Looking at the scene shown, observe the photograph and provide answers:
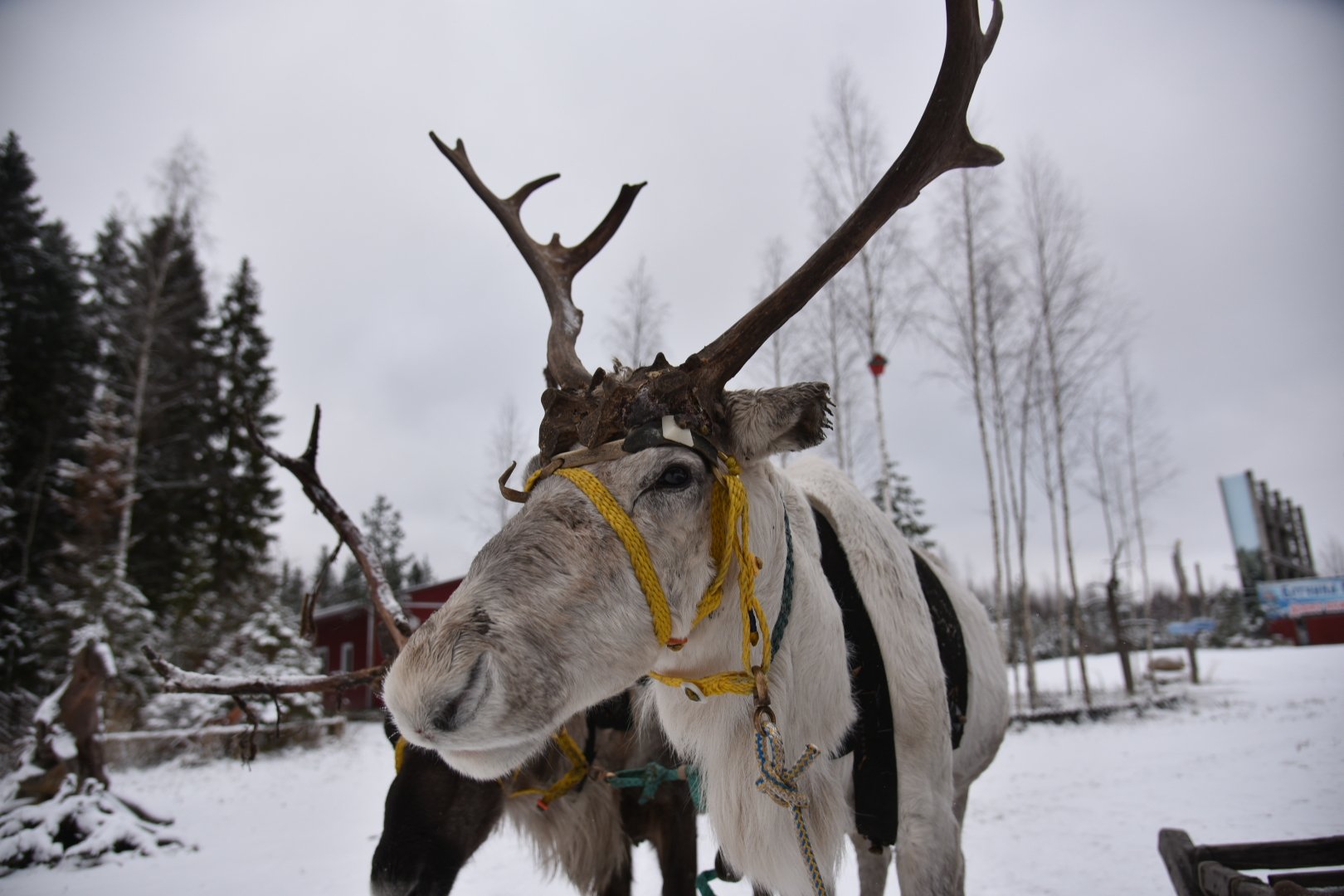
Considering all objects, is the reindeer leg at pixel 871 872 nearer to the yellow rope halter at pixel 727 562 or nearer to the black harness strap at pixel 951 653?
the black harness strap at pixel 951 653

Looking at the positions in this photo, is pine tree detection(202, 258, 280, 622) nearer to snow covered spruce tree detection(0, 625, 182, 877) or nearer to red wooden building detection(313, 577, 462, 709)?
red wooden building detection(313, 577, 462, 709)

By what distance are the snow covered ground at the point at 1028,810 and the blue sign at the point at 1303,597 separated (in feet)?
30.3

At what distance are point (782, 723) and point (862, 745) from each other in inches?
14.2

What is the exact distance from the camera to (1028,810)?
24.7 feet

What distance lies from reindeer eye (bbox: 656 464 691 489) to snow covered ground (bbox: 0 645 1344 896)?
259cm

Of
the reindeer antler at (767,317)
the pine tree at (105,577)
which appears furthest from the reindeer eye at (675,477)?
the pine tree at (105,577)

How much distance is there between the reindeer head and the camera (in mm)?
1157

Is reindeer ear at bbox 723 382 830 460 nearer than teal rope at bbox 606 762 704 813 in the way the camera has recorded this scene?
Yes

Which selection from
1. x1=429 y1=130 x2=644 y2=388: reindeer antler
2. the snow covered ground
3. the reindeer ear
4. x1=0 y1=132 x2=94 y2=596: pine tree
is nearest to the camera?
the reindeer ear

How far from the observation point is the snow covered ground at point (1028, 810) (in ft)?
18.4

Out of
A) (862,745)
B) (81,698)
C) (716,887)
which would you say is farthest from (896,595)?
(81,698)

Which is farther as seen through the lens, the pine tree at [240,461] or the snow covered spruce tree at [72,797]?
the pine tree at [240,461]

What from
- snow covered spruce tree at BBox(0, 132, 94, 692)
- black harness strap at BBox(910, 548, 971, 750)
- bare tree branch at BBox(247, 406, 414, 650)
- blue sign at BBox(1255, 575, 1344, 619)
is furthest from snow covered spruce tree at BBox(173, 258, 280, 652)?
blue sign at BBox(1255, 575, 1344, 619)

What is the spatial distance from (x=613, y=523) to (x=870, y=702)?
1.08 meters
